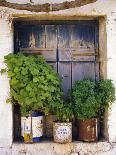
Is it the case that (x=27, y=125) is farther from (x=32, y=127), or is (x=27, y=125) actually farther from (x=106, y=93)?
(x=106, y=93)

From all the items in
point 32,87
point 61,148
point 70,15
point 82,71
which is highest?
point 70,15

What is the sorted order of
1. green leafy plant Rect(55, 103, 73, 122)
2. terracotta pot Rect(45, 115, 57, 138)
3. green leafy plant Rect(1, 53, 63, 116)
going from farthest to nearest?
terracotta pot Rect(45, 115, 57, 138)
green leafy plant Rect(55, 103, 73, 122)
green leafy plant Rect(1, 53, 63, 116)

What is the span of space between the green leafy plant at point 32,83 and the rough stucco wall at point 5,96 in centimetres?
9

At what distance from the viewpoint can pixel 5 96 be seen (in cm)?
499

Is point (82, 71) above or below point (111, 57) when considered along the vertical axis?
below

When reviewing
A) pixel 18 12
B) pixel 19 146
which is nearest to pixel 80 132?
pixel 19 146

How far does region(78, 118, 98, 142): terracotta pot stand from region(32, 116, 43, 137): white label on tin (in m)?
0.47

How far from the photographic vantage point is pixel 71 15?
507 centimetres

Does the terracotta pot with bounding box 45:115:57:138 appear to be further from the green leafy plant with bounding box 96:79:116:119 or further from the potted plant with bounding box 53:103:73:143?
the green leafy plant with bounding box 96:79:116:119

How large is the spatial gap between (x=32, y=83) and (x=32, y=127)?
55cm

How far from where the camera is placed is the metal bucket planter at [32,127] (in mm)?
4996

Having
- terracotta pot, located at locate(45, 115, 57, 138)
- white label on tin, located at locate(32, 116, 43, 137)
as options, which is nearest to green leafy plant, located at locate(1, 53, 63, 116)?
white label on tin, located at locate(32, 116, 43, 137)

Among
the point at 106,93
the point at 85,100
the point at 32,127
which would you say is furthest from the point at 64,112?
the point at 106,93

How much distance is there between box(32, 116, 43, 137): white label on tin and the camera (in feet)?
16.4
